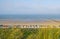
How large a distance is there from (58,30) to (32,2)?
47 cm

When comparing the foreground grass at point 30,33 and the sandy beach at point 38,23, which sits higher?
the sandy beach at point 38,23

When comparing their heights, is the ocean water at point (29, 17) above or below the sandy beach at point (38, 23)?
above

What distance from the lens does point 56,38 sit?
5.74ft

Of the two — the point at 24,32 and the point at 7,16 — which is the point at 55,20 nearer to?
the point at 24,32

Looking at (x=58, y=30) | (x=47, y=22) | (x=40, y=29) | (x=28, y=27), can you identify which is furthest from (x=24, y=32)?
(x=58, y=30)

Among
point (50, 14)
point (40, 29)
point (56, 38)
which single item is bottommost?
point (56, 38)

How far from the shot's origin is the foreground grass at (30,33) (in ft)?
5.74

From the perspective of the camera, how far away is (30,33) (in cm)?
176

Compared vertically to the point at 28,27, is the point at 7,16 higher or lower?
higher

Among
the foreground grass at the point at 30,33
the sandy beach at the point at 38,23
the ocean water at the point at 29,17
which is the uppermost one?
the ocean water at the point at 29,17

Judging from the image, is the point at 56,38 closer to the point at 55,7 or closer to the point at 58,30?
the point at 58,30

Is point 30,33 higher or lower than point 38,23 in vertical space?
lower

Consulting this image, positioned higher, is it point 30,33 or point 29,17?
point 29,17

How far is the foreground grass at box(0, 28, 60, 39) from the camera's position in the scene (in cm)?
175
